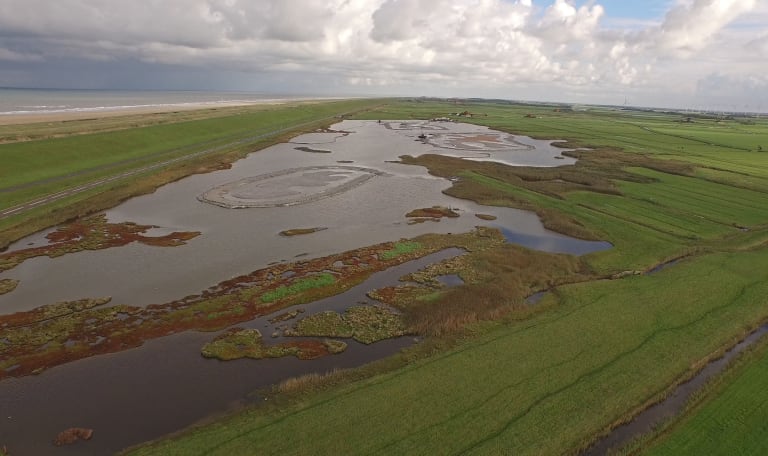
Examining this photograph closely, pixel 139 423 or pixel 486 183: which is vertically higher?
pixel 486 183

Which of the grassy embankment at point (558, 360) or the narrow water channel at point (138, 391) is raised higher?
the grassy embankment at point (558, 360)

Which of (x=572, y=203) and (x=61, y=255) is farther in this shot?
(x=572, y=203)

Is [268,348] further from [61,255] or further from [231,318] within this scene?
[61,255]

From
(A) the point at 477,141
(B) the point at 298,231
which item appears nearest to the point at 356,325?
(B) the point at 298,231

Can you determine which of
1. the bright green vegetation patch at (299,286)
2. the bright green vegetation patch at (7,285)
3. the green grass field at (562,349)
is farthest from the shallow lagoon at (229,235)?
the green grass field at (562,349)

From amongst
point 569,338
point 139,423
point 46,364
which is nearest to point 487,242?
point 569,338

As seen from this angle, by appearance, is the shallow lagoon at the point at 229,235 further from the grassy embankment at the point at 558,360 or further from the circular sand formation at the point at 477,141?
the circular sand formation at the point at 477,141

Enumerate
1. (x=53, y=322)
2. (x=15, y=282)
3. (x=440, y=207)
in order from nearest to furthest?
(x=53, y=322), (x=15, y=282), (x=440, y=207)
